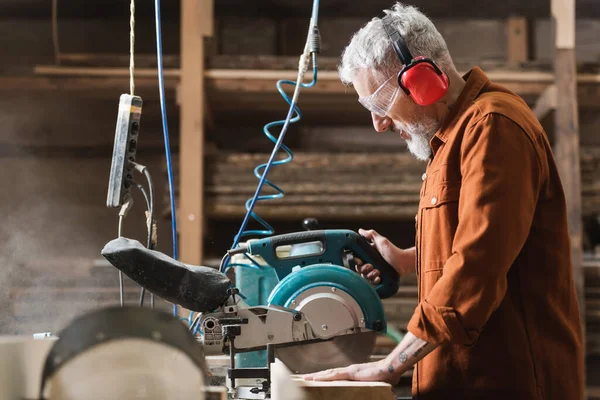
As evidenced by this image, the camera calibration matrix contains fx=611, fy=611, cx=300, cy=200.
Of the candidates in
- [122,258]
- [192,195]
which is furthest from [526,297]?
[192,195]

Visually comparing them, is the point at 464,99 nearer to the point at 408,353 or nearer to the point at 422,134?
Result: the point at 422,134

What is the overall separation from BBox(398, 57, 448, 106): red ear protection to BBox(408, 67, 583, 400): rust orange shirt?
62 mm

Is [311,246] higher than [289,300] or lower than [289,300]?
higher

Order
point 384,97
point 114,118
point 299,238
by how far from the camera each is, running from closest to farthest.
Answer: point 384,97
point 299,238
point 114,118

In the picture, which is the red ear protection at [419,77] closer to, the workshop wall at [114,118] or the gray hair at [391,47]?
the gray hair at [391,47]

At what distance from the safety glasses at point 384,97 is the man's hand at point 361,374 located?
1.67 feet

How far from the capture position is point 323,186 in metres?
2.40

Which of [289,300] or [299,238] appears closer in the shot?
[289,300]

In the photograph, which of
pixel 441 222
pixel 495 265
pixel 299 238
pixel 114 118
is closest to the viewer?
pixel 495 265

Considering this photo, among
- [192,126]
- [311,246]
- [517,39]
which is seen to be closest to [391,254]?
[311,246]

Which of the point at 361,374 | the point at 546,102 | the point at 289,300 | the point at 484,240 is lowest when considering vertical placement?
the point at 361,374

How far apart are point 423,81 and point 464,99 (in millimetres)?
100

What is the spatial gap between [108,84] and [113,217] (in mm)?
741

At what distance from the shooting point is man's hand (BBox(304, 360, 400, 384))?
0.98 metres
